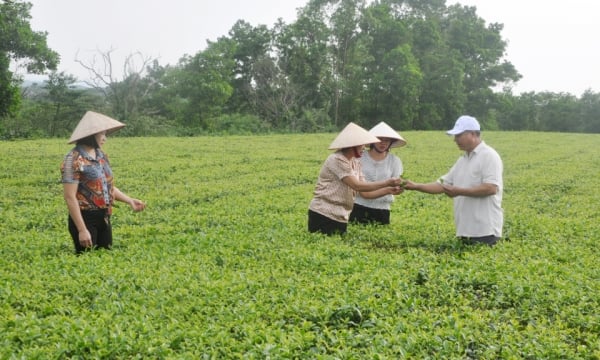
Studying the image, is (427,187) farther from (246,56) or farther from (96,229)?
(246,56)

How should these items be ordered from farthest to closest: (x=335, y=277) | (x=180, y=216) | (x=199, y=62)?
(x=199, y=62), (x=180, y=216), (x=335, y=277)

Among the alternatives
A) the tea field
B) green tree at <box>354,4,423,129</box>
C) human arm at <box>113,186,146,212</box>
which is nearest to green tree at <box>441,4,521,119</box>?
green tree at <box>354,4,423,129</box>

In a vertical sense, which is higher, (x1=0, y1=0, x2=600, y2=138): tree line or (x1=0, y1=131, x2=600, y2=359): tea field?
(x1=0, y1=0, x2=600, y2=138): tree line

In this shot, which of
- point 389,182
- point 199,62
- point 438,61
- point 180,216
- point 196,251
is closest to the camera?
point 196,251

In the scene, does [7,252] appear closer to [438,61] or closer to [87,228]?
[87,228]

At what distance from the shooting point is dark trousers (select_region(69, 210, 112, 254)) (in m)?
6.60

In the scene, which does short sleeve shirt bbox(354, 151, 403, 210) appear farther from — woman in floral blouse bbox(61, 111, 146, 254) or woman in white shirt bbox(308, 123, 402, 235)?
woman in floral blouse bbox(61, 111, 146, 254)

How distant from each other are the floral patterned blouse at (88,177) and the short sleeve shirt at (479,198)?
451cm

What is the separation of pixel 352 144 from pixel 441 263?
78.1 inches

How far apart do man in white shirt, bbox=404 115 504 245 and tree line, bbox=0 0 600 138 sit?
29.1 metres

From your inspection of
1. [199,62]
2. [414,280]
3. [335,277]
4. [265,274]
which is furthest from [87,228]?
[199,62]

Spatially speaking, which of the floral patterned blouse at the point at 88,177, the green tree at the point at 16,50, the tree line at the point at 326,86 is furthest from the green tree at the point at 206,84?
the floral patterned blouse at the point at 88,177

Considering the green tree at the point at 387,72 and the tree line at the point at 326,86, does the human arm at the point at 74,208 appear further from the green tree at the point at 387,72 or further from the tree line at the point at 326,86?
the green tree at the point at 387,72

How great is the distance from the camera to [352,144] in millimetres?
7414
